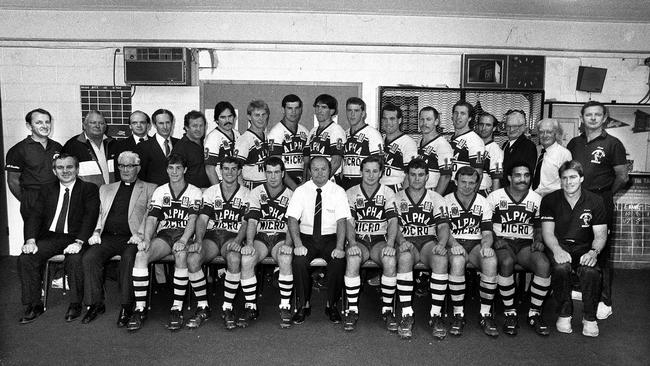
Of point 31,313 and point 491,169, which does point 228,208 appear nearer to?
point 31,313

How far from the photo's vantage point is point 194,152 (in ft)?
14.3

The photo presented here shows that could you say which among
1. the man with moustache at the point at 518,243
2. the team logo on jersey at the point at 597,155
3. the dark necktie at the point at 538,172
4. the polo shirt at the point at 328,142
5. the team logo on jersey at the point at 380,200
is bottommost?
the man with moustache at the point at 518,243

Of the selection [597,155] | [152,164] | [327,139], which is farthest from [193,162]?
[597,155]

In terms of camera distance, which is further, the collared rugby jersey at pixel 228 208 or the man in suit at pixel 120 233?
the collared rugby jersey at pixel 228 208

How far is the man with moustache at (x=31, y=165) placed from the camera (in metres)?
4.32

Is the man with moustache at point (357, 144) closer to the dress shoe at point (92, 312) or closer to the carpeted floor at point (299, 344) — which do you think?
the carpeted floor at point (299, 344)

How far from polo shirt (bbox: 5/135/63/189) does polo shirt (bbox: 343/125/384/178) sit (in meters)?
2.64

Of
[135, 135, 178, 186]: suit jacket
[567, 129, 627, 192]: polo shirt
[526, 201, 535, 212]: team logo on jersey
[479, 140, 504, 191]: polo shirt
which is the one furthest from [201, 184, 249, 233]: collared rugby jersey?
[567, 129, 627, 192]: polo shirt

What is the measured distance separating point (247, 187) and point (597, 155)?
2913 millimetres

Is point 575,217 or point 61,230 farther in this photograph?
point 61,230

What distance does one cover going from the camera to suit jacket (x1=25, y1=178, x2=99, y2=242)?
12.5 ft

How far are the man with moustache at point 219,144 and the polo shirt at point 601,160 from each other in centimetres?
297

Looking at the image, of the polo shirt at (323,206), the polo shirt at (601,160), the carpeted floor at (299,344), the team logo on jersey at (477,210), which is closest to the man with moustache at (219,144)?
the polo shirt at (323,206)

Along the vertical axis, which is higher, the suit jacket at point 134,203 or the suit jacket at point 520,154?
the suit jacket at point 520,154
